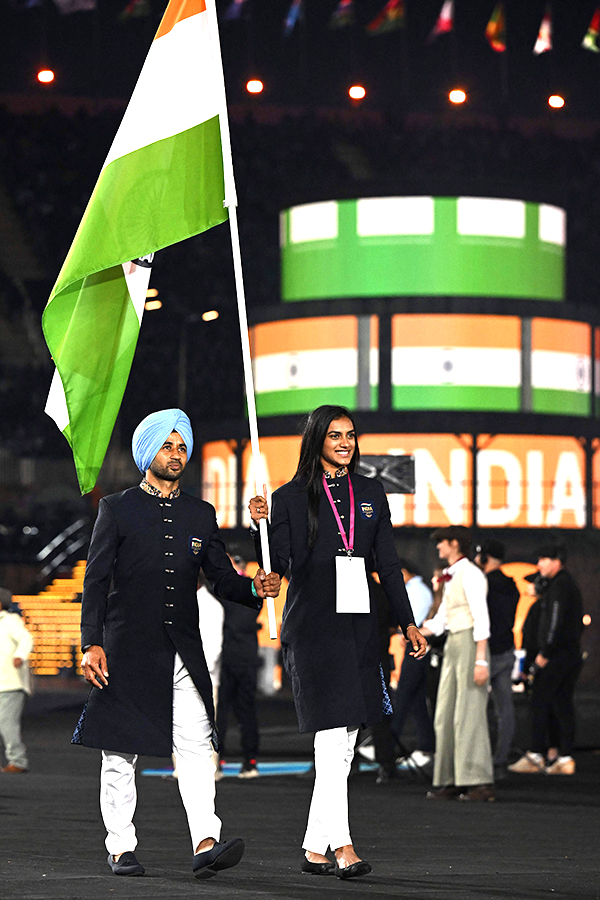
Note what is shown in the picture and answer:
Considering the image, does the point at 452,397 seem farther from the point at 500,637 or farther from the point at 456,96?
the point at 500,637

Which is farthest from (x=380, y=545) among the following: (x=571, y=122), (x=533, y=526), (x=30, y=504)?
(x=571, y=122)

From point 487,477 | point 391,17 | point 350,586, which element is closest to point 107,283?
point 350,586

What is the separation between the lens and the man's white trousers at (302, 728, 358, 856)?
7961 millimetres

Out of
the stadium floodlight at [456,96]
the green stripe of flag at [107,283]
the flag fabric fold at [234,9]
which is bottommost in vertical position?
the green stripe of flag at [107,283]

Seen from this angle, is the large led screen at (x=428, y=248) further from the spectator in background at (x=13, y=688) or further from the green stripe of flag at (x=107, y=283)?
the green stripe of flag at (x=107, y=283)

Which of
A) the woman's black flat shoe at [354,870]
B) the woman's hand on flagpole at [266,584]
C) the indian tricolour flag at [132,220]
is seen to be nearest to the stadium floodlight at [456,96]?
the indian tricolour flag at [132,220]

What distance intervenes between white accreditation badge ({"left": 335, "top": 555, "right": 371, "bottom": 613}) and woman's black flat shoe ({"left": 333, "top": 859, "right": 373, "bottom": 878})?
114 cm

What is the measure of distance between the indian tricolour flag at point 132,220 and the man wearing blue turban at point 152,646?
0.36 meters

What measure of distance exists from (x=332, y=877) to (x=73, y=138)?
36.0 m

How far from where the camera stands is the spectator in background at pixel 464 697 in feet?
41.1

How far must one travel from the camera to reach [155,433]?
798 cm

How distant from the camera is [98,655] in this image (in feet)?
25.3

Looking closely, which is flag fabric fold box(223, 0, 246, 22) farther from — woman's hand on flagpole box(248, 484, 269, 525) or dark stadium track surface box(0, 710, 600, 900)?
woman's hand on flagpole box(248, 484, 269, 525)

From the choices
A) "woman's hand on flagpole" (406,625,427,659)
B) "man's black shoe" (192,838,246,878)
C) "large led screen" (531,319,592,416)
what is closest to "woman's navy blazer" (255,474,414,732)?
"woman's hand on flagpole" (406,625,427,659)
